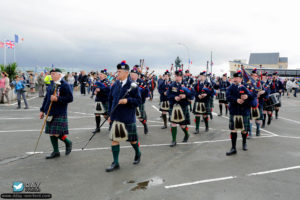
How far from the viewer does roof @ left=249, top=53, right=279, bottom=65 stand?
102688 mm

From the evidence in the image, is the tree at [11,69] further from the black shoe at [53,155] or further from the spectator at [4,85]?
the black shoe at [53,155]

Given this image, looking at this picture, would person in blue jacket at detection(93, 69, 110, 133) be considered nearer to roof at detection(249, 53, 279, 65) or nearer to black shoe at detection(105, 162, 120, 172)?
black shoe at detection(105, 162, 120, 172)

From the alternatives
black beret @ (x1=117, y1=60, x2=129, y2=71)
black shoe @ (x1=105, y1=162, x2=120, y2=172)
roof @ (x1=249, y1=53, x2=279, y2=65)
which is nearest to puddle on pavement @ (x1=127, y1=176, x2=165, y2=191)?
black shoe @ (x1=105, y1=162, x2=120, y2=172)

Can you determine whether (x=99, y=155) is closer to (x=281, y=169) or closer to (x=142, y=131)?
(x=142, y=131)

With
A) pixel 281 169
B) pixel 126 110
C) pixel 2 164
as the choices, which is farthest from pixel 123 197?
pixel 281 169

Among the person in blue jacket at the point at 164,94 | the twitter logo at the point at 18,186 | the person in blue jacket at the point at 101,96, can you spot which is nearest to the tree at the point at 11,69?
the person in blue jacket at the point at 101,96

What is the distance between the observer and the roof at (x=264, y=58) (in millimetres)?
102688

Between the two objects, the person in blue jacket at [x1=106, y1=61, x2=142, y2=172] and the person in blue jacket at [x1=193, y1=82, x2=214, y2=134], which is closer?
the person in blue jacket at [x1=106, y1=61, x2=142, y2=172]

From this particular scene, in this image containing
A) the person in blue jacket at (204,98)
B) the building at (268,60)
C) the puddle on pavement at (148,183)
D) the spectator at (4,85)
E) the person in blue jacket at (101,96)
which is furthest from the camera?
the building at (268,60)

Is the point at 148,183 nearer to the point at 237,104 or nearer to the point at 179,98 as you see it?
the point at 179,98

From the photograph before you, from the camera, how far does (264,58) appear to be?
106 metres

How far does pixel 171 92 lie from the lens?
680 centimetres

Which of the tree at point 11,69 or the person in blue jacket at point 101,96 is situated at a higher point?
the tree at point 11,69

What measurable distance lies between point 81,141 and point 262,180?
4.83 m
